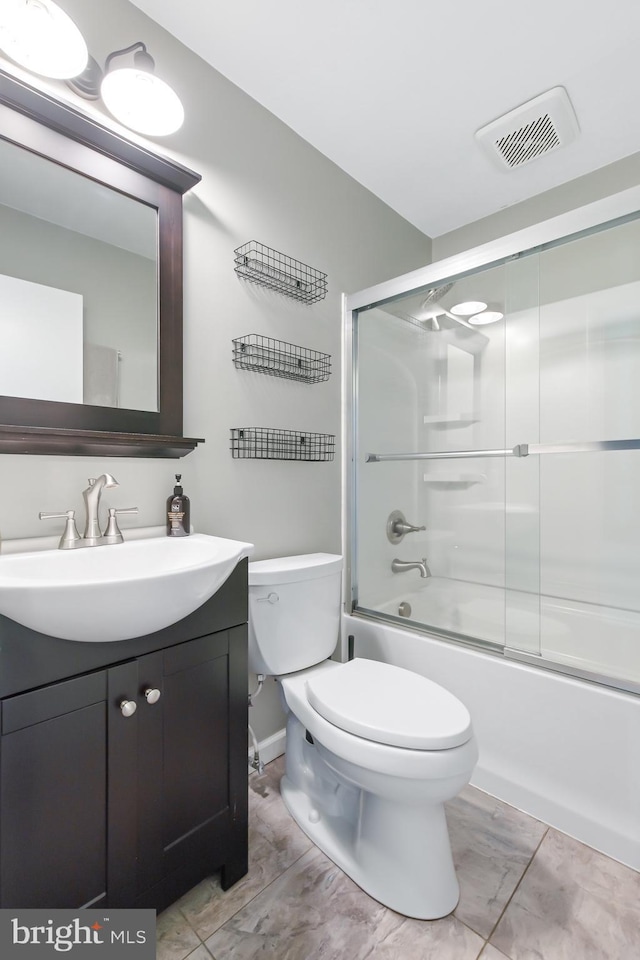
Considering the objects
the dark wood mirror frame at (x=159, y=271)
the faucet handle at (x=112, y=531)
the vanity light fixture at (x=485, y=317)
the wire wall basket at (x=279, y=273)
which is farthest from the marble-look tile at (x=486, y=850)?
the wire wall basket at (x=279, y=273)

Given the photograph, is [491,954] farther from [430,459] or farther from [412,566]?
[430,459]

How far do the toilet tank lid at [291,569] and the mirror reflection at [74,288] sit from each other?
1.97 feet

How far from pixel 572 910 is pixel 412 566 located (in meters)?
1.20

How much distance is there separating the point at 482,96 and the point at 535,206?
0.73m

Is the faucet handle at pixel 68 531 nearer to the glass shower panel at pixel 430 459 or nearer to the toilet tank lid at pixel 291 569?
the toilet tank lid at pixel 291 569

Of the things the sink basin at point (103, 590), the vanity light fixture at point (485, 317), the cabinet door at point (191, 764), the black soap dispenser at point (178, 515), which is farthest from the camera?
the vanity light fixture at point (485, 317)

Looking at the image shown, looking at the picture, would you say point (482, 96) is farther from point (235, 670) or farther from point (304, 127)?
point (235, 670)

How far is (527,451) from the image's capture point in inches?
67.4

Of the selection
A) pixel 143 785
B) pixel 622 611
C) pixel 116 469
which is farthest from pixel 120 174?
pixel 622 611

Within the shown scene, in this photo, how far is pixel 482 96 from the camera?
1693 millimetres

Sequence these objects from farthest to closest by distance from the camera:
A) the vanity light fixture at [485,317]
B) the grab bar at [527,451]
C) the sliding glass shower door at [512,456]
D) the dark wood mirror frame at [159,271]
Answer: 1. the vanity light fixture at [485,317]
2. the sliding glass shower door at [512,456]
3. the grab bar at [527,451]
4. the dark wood mirror frame at [159,271]

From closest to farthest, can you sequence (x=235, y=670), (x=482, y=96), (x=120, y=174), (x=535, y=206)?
(x=235, y=670), (x=120, y=174), (x=482, y=96), (x=535, y=206)

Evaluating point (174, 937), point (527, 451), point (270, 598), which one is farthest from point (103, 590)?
point (527, 451)

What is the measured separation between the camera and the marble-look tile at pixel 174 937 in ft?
3.41
